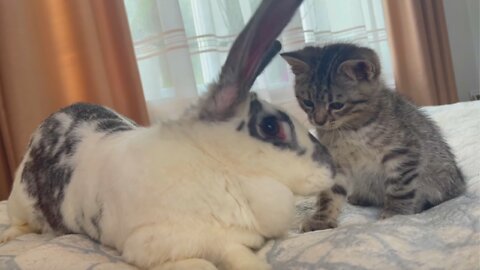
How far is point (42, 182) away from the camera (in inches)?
42.5

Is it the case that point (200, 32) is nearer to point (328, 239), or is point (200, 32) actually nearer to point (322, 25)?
point (322, 25)

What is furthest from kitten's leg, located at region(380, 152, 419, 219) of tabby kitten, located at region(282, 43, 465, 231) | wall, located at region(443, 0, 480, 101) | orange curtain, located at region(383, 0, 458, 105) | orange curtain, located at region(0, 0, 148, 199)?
wall, located at region(443, 0, 480, 101)

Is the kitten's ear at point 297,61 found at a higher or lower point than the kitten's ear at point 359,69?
higher

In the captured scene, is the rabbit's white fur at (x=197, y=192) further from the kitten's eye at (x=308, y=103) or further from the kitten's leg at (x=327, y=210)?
the kitten's eye at (x=308, y=103)

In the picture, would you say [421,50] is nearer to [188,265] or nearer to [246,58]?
[246,58]

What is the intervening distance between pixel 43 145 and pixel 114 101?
89 cm

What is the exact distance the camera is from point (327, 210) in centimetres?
118

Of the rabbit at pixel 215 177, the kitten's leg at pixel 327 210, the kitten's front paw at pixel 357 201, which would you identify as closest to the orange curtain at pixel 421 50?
the kitten's front paw at pixel 357 201

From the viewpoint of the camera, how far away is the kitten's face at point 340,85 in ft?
4.00

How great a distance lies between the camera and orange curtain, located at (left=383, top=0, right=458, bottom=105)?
2.87 meters

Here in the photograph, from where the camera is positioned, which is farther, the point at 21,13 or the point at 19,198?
the point at 21,13

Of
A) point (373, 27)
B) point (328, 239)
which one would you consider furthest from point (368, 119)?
point (373, 27)

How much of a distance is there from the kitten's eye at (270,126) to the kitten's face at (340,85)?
38 cm

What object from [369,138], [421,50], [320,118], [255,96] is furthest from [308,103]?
[421,50]
